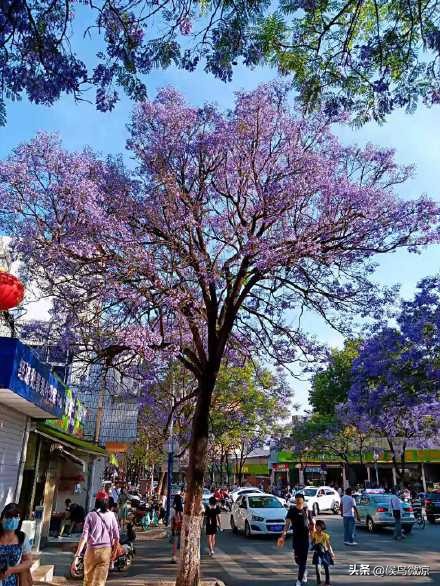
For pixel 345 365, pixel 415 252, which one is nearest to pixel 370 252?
pixel 415 252

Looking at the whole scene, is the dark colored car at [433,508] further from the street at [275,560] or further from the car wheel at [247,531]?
the car wheel at [247,531]

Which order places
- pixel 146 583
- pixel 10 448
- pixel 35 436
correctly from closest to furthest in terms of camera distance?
pixel 146 583 < pixel 10 448 < pixel 35 436

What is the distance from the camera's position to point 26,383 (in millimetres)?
8789

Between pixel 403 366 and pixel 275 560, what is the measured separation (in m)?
7.21

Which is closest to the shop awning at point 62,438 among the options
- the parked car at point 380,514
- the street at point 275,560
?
the street at point 275,560

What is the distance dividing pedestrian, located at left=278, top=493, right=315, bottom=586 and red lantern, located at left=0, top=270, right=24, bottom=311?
617cm

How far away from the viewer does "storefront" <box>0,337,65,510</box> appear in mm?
8094

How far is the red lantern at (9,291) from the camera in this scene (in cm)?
728

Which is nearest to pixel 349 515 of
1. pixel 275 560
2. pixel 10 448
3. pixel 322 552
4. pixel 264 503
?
pixel 275 560

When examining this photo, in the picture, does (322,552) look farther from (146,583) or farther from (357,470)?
(357,470)

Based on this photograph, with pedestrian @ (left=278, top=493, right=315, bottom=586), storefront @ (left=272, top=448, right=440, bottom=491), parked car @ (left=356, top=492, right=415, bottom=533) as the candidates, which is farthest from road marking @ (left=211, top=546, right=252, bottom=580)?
storefront @ (left=272, top=448, right=440, bottom=491)

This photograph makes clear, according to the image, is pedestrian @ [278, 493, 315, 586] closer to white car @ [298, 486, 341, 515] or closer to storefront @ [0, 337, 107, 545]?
storefront @ [0, 337, 107, 545]

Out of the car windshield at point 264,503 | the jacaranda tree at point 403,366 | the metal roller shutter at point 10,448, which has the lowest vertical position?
the car windshield at point 264,503

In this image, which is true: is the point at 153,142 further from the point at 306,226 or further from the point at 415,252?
the point at 415,252
